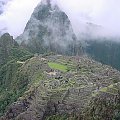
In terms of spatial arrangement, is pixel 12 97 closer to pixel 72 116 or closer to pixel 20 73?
pixel 20 73

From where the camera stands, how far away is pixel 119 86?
125 m

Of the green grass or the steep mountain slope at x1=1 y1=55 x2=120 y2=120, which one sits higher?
the green grass

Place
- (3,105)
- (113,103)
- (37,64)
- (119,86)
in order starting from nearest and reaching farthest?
(113,103), (119,86), (3,105), (37,64)

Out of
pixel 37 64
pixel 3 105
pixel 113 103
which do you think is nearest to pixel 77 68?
pixel 37 64

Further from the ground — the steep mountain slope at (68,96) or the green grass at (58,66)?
the green grass at (58,66)

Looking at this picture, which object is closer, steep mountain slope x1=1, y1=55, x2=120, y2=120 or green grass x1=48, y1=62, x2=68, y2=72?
steep mountain slope x1=1, y1=55, x2=120, y2=120

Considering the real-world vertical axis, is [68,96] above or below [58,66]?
below

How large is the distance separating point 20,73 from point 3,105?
2197 cm

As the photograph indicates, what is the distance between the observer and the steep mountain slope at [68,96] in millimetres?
118625

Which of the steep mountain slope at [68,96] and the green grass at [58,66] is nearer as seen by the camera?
the steep mountain slope at [68,96]

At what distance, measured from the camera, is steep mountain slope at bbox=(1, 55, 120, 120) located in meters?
119

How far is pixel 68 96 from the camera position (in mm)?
133375

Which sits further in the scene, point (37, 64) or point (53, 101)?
point (37, 64)

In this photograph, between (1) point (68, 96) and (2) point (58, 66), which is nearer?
(1) point (68, 96)
